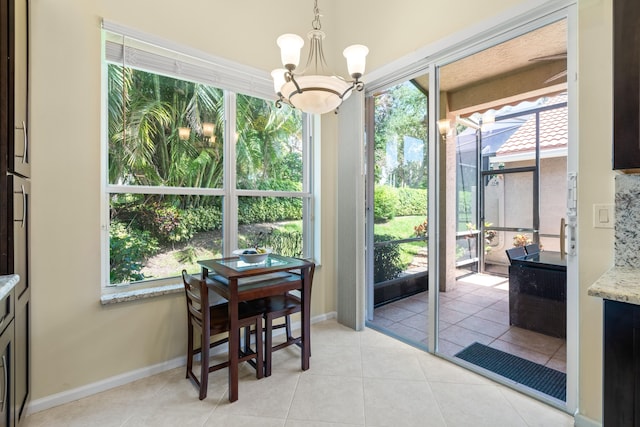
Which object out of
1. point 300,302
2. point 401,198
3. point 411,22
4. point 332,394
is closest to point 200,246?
point 300,302

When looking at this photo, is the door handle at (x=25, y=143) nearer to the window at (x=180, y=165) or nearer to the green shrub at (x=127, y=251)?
the window at (x=180, y=165)

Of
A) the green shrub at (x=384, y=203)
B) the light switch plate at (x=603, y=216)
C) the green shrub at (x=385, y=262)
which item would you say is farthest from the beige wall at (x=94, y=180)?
the green shrub at (x=385, y=262)

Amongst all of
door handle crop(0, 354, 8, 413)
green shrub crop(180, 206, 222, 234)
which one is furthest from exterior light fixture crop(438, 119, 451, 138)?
door handle crop(0, 354, 8, 413)

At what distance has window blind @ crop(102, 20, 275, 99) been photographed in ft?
6.95

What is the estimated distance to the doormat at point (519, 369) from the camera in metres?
2.02

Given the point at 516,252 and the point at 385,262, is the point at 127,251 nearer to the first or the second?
the point at 385,262

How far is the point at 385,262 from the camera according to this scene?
322cm

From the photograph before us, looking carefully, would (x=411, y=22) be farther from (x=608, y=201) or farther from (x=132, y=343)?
(x=132, y=343)

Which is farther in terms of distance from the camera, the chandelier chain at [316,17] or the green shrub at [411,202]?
the green shrub at [411,202]

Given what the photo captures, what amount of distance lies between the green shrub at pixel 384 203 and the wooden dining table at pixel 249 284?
118 cm

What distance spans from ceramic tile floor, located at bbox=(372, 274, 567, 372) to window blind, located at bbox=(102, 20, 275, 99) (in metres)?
2.54

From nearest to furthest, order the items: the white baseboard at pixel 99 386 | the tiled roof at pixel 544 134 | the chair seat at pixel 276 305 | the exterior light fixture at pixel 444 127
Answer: the white baseboard at pixel 99 386, the tiled roof at pixel 544 134, the chair seat at pixel 276 305, the exterior light fixture at pixel 444 127

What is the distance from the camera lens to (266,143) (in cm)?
297

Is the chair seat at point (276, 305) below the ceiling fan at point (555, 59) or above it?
below
